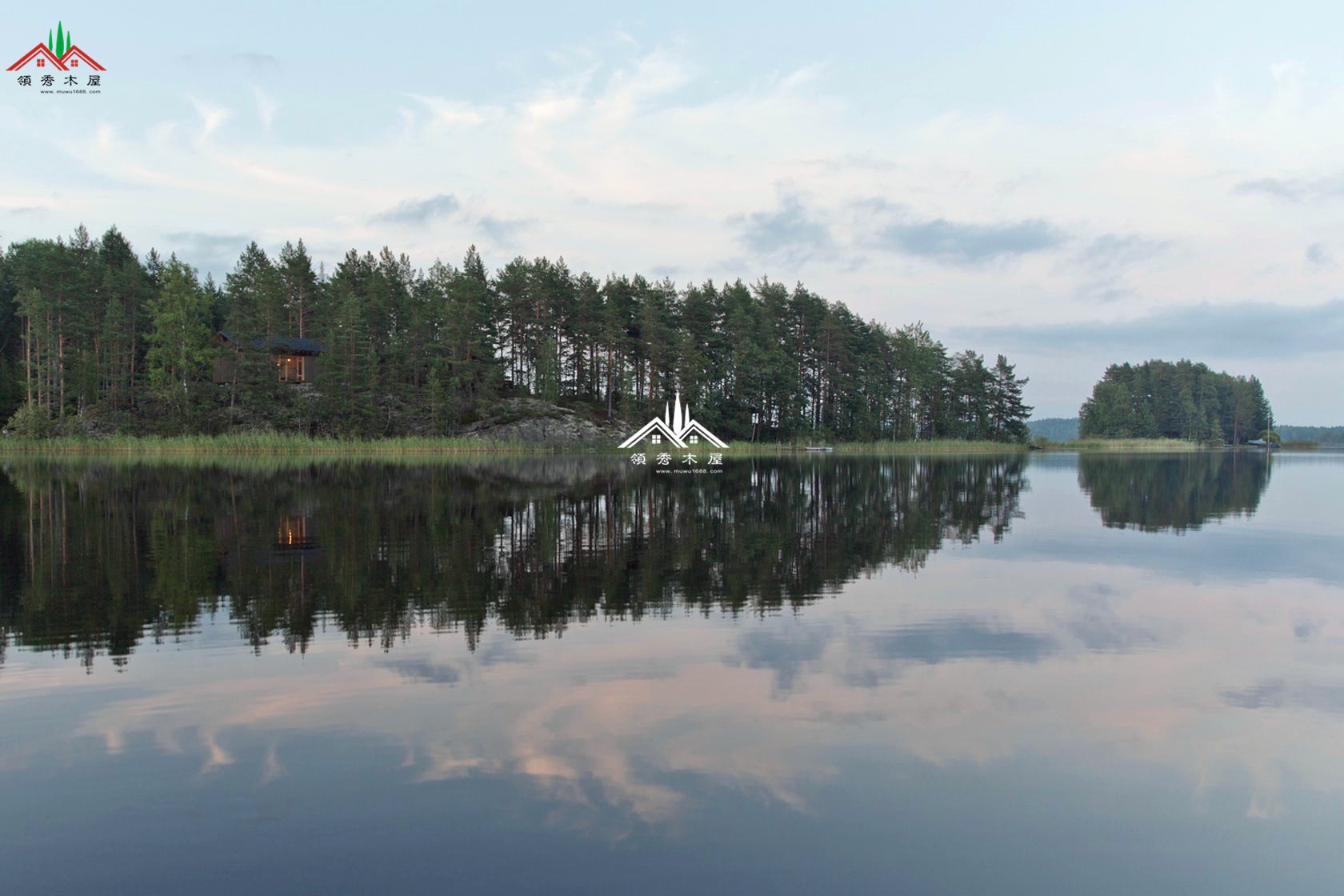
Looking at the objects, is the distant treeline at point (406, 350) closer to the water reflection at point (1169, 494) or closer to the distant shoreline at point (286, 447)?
the distant shoreline at point (286, 447)

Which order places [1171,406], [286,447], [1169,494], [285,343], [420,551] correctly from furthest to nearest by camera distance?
[1171,406] → [285,343] → [286,447] → [1169,494] → [420,551]

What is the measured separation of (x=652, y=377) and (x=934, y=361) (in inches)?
2322

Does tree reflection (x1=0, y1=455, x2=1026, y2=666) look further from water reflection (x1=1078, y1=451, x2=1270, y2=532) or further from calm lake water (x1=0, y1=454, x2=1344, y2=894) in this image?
water reflection (x1=1078, y1=451, x2=1270, y2=532)

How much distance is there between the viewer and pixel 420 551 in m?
18.9

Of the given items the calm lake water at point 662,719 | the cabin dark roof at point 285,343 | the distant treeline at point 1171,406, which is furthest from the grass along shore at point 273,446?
the distant treeline at point 1171,406

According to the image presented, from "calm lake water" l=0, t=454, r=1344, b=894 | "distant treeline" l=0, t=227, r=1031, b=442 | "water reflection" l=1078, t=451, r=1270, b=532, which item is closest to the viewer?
"calm lake water" l=0, t=454, r=1344, b=894

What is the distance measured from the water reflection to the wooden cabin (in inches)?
2878

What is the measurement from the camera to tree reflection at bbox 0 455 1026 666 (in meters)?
12.9

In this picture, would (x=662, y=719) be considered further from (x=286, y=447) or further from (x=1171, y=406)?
(x=1171, y=406)

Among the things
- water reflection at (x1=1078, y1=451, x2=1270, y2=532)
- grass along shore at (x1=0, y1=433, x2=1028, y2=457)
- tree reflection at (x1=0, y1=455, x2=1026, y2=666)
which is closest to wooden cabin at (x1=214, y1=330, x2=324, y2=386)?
grass along shore at (x1=0, y1=433, x2=1028, y2=457)

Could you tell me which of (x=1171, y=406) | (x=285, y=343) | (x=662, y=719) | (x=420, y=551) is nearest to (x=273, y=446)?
(x=285, y=343)

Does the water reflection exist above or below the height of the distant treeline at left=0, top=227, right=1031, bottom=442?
below

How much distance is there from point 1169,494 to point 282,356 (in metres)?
84.2

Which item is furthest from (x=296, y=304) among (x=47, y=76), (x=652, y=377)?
(x=47, y=76)
